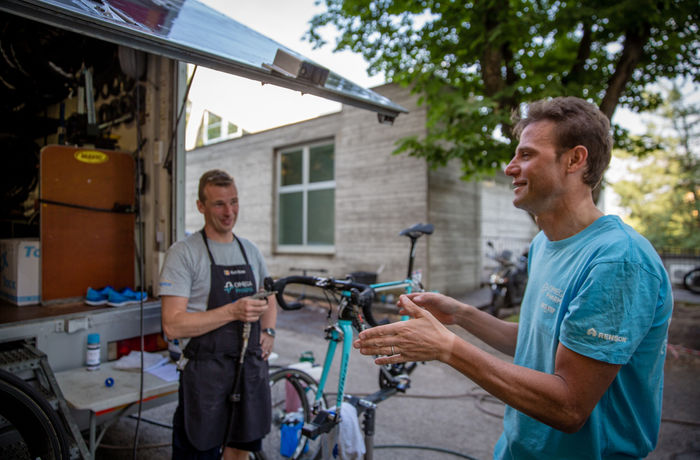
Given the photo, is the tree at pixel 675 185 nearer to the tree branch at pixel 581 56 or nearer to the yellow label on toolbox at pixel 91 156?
the tree branch at pixel 581 56

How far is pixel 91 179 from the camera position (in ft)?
11.0

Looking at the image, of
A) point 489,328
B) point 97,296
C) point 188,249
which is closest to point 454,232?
point 97,296

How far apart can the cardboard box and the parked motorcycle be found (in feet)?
23.7

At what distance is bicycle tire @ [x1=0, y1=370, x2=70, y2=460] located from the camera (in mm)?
1821

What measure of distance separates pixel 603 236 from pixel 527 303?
46cm

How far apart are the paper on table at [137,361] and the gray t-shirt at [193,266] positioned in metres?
0.90

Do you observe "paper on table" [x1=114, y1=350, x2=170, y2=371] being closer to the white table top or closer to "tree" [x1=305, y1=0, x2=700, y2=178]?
the white table top

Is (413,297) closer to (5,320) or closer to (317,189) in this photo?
(5,320)

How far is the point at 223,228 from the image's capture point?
102 inches

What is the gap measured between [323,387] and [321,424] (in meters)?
0.34

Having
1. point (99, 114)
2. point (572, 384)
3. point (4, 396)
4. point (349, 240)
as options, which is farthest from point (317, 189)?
point (572, 384)

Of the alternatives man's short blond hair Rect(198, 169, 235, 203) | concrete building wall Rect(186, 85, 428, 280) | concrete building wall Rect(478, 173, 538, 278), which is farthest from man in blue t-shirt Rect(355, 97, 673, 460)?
concrete building wall Rect(478, 173, 538, 278)

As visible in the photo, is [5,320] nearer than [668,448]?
Yes

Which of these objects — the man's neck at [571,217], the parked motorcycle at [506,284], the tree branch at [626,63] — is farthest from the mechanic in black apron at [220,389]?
the parked motorcycle at [506,284]
